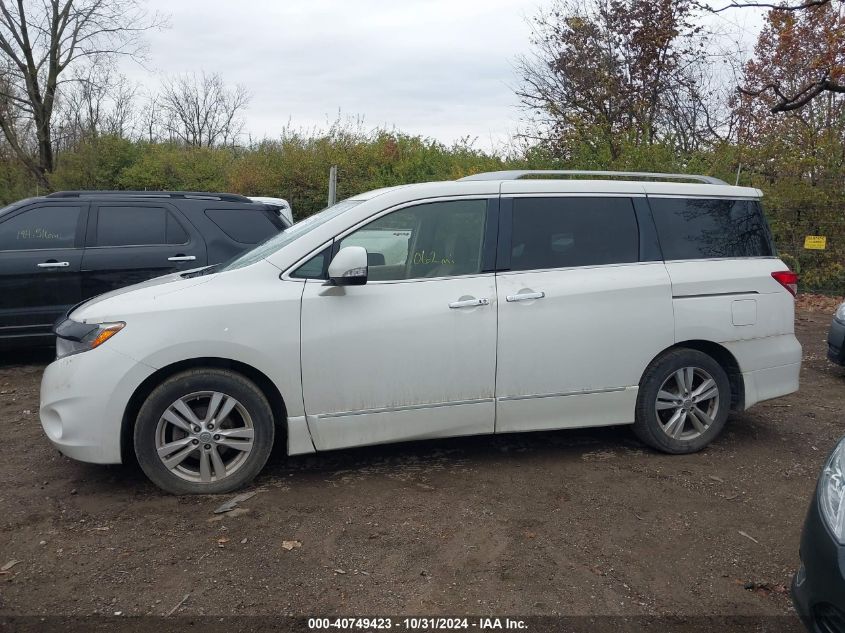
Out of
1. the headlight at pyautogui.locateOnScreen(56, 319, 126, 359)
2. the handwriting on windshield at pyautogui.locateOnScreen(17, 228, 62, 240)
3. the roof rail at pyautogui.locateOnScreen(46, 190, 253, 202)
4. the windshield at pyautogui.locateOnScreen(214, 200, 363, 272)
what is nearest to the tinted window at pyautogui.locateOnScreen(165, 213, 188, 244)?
the roof rail at pyautogui.locateOnScreen(46, 190, 253, 202)

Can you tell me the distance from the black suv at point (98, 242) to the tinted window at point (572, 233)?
4.13m

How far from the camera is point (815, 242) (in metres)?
12.8

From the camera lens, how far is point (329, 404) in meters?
4.24

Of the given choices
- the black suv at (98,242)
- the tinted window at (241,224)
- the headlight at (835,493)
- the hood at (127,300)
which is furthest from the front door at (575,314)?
the black suv at (98,242)

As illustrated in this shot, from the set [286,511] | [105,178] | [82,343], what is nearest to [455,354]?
[286,511]

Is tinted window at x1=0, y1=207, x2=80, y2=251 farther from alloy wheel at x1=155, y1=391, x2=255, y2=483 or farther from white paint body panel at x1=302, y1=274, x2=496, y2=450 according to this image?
white paint body panel at x1=302, y1=274, x2=496, y2=450

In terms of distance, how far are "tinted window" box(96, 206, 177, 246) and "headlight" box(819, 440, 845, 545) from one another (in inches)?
266

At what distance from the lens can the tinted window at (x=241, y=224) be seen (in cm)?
799

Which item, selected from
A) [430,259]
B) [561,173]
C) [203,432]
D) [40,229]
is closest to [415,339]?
[430,259]

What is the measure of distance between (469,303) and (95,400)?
2.20 meters

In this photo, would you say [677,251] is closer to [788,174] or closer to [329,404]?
[329,404]

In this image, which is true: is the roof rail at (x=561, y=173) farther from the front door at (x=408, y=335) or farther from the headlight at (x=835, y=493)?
the headlight at (x=835, y=493)

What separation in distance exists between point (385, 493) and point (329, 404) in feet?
2.05

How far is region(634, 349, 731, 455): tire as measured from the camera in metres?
4.87
